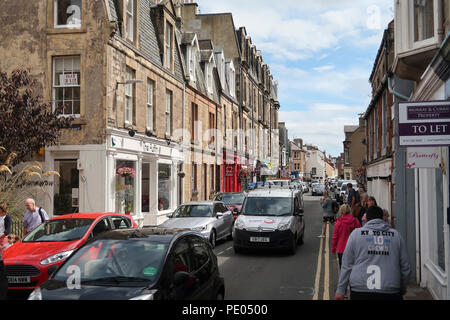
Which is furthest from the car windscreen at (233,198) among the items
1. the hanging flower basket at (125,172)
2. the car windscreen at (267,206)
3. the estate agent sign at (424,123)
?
the estate agent sign at (424,123)

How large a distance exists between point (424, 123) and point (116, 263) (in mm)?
4394

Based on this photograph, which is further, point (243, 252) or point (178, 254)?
point (243, 252)

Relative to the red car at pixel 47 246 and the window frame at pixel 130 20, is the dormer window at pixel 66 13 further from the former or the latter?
the red car at pixel 47 246

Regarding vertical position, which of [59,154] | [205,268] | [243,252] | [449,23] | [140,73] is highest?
[140,73]

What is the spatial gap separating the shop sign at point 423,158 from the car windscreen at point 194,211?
9.56 metres

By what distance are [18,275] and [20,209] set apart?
7.65 metres

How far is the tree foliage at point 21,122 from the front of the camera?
544 inches

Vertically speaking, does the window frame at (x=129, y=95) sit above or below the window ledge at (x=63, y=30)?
below

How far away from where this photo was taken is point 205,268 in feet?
20.2

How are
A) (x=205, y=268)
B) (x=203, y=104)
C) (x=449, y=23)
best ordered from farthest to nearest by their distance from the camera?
(x=203, y=104) < (x=449, y=23) < (x=205, y=268)

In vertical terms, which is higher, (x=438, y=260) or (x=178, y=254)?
(x=178, y=254)

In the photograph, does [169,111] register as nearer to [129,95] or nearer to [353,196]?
[129,95]

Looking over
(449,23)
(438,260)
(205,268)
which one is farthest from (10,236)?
(449,23)
